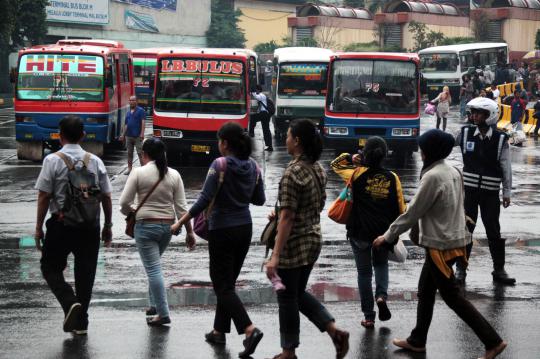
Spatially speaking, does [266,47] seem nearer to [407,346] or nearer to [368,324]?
[368,324]

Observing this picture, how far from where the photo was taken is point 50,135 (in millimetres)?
22750

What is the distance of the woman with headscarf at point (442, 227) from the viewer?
22.7 ft

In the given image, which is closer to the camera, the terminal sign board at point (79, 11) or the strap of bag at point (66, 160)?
the strap of bag at point (66, 160)

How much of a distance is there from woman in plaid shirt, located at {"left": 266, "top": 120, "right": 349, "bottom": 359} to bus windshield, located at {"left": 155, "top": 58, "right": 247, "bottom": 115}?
1547cm

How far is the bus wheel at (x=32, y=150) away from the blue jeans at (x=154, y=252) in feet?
51.8

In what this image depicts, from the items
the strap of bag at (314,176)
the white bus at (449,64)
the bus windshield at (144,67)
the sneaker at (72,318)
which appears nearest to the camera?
the strap of bag at (314,176)

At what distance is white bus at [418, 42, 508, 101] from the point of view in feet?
165

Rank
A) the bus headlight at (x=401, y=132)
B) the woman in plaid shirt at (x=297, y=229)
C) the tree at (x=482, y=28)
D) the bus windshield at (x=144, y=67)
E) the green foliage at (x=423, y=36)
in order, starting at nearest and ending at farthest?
the woman in plaid shirt at (x=297, y=229) → the bus headlight at (x=401, y=132) → the bus windshield at (x=144, y=67) → the green foliage at (x=423, y=36) → the tree at (x=482, y=28)

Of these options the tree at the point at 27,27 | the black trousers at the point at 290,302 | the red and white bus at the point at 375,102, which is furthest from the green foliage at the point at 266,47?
the black trousers at the point at 290,302

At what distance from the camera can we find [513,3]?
62.4 m

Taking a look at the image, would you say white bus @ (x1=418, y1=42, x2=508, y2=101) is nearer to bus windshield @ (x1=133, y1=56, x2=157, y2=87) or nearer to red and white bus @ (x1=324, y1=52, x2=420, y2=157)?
bus windshield @ (x1=133, y1=56, x2=157, y2=87)

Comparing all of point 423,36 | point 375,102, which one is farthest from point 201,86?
point 423,36

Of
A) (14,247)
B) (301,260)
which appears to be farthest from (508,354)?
(14,247)

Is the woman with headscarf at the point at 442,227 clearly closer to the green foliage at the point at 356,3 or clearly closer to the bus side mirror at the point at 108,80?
the bus side mirror at the point at 108,80
